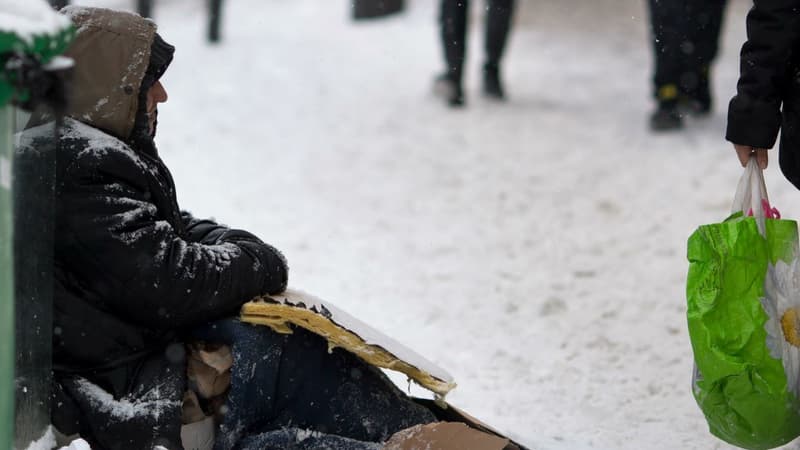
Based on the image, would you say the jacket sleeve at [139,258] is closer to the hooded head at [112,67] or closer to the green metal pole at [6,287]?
the hooded head at [112,67]

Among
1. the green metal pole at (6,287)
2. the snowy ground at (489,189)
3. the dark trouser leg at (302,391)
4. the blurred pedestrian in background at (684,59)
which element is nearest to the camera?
the green metal pole at (6,287)

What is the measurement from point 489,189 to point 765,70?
3839 millimetres

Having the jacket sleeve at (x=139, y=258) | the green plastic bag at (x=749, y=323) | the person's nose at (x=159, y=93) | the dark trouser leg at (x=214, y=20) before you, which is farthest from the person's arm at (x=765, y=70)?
the dark trouser leg at (x=214, y=20)

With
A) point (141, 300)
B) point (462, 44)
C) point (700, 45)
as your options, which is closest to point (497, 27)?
point (462, 44)

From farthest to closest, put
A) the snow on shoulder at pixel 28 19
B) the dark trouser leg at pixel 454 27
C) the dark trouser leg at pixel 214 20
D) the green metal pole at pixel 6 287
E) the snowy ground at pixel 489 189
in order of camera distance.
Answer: the dark trouser leg at pixel 214 20 → the dark trouser leg at pixel 454 27 → the snowy ground at pixel 489 189 → the green metal pole at pixel 6 287 → the snow on shoulder at pixel 28 19

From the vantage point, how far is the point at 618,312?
517cm

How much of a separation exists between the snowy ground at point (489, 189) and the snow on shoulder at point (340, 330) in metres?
0.71

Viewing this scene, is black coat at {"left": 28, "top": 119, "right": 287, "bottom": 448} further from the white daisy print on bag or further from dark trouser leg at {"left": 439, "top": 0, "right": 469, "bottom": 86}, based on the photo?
dark trouser leg at {"left": 439, "top": 0, "right": 469, "bottom": 86}

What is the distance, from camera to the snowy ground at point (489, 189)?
4469 millimetres

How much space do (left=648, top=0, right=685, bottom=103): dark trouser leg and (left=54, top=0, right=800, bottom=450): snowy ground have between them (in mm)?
300

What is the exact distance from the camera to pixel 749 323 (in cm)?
304

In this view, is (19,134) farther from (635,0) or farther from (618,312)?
(635,0)

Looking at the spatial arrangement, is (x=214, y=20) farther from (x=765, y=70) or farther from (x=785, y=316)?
(x=785, y=316)

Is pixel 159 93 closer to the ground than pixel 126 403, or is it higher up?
higher up
